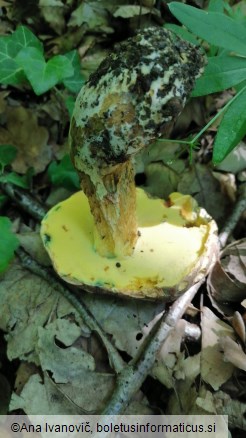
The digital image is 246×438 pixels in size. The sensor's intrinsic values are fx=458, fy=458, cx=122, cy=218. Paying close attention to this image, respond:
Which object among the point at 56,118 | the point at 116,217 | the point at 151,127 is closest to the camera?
the point at 151,127

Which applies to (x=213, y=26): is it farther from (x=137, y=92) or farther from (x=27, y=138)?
(x=27, y=138)

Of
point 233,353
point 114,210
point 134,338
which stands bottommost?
point 134,338

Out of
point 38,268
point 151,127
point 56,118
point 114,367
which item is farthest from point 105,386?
point 56,118

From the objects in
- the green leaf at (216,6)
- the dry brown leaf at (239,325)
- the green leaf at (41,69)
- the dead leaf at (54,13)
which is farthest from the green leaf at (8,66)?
the dry brown leaf at (239,325)

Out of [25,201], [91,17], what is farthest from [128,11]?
[25,201]

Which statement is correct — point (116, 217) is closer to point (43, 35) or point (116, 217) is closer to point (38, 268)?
point (38, 268)

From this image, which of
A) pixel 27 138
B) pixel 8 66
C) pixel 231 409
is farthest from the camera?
pixel 27 138

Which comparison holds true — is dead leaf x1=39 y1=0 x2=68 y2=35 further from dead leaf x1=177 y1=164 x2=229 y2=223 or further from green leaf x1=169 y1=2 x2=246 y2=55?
green leaf x1=169 y1=2 x2=246 y2=55

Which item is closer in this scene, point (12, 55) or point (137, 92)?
point (137, 92)
